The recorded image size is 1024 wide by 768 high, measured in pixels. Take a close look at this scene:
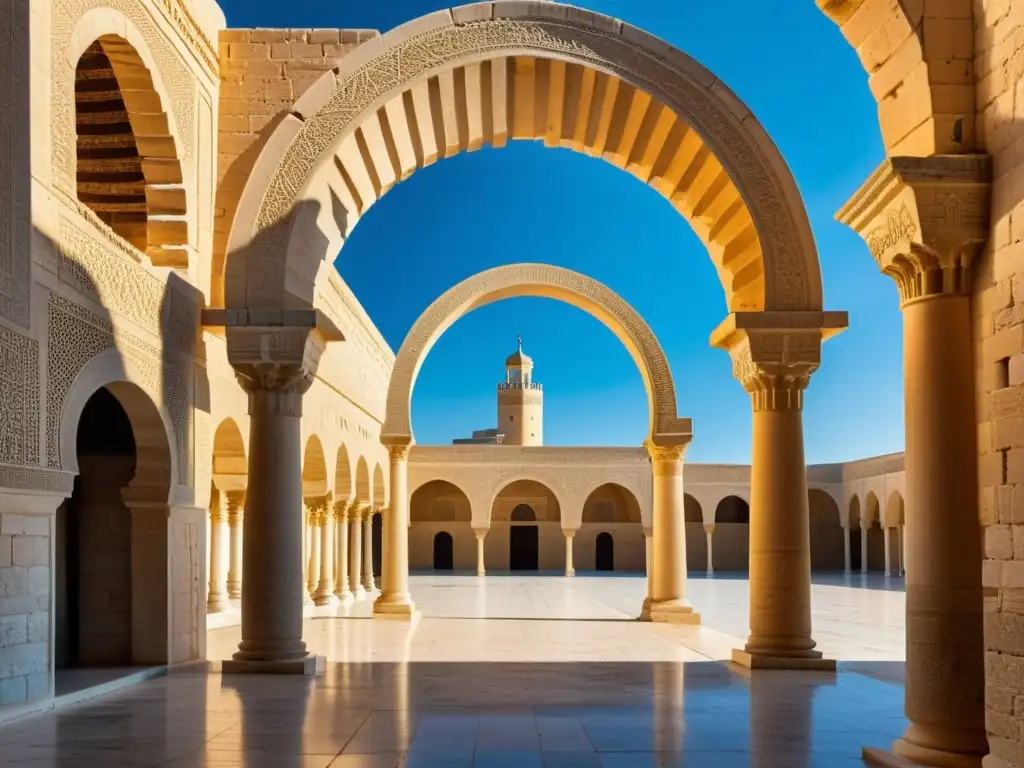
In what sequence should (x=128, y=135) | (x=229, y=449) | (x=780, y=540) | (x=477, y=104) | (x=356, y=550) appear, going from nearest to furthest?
(x=780, y=540) < (x=477, y=104) < (x=128, y=135) < (x=229, y=449) < (x=356, y=550)

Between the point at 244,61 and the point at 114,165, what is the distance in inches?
66.6

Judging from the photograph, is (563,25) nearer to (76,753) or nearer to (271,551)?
(271,551)

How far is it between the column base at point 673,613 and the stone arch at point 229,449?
6050 millimetres

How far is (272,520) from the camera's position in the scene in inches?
360

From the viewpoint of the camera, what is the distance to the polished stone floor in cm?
575

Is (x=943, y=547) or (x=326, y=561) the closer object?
(x=943, y=547)

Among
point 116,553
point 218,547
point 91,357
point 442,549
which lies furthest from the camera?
point 442,549

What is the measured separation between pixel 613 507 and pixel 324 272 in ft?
102

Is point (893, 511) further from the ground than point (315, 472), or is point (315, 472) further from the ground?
point (315, 472)

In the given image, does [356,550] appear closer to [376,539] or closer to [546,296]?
[546,296]

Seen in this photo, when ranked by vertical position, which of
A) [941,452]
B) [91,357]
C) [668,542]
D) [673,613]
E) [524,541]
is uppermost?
[91,357]

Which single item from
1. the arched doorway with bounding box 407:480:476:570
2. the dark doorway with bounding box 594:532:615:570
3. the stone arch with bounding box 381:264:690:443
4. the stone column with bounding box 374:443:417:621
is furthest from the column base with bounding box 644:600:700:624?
the dark doorway with bounding box 594:532:615:570

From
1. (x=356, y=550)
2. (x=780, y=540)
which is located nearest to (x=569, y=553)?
(x=356, y=550)

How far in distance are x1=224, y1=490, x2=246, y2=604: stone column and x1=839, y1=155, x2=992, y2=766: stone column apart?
11999mm
